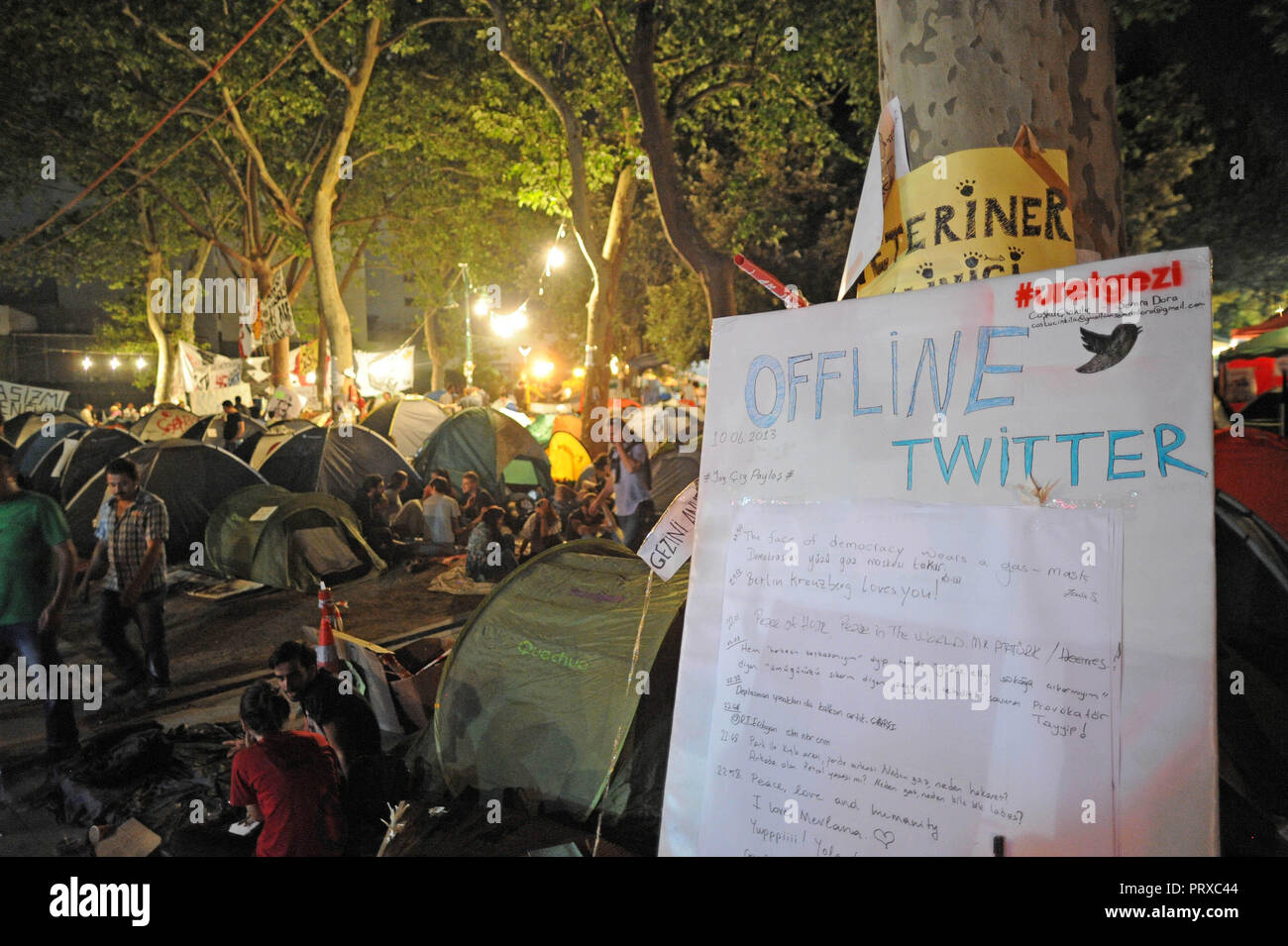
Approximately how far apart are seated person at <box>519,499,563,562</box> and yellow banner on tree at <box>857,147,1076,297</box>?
811cm

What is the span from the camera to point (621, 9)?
11.6 m

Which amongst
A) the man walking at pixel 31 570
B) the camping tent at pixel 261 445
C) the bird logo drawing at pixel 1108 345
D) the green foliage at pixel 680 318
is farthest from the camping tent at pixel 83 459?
the green foliage at pixel 680 318

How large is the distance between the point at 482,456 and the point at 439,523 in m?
2.84

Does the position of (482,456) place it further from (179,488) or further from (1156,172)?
(1156,172)

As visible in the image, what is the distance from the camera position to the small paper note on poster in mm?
1394

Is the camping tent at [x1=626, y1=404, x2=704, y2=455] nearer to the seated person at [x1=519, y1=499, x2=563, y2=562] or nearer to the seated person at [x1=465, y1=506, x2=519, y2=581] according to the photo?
the seated person at [x1=519, y1=499, x2=563, y2=562]

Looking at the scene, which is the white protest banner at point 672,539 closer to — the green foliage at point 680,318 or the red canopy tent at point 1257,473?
the red canopy tent at point 1257,473

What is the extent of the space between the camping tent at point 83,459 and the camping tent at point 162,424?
4450 mm

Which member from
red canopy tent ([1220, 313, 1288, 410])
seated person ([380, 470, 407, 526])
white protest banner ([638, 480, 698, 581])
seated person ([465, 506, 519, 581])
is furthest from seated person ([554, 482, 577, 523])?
red canopy tent ([1220, 313, 1288, 410])

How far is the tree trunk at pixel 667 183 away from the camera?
10.3 meters

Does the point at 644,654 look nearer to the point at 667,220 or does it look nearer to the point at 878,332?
the point at 878,332

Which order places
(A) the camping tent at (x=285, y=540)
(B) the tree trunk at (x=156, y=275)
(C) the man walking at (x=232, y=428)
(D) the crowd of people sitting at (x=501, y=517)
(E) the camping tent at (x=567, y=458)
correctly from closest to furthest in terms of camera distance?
(D) the crowd of people sitting at (x=501, y=517) < (A) the camping tent at (x=285, y=540) < (C) the man walking at (x=232, y=428) < (E) the camping tent at (x=567, y=458) < (B) the tree trunk at (x=156, y=275)

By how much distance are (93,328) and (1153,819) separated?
181 ft

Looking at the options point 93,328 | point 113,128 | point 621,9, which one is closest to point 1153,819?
point 621,9
